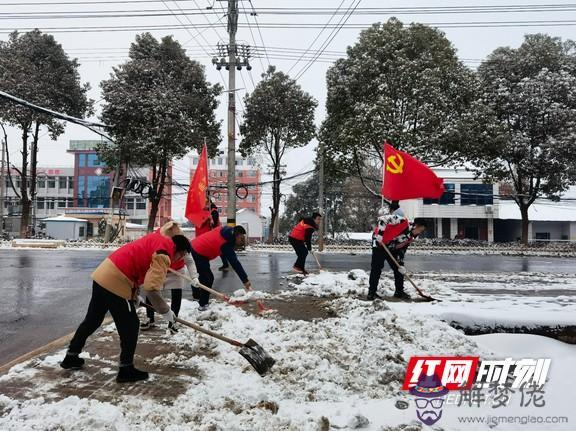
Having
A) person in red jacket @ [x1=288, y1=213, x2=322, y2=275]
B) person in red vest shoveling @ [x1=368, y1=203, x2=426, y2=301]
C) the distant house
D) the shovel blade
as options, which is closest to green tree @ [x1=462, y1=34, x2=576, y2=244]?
person in red jacket @ [x1=288, y1=213, x2=322, y2=275]

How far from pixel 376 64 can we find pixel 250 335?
→ 1878 cm

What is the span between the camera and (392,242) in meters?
7.67

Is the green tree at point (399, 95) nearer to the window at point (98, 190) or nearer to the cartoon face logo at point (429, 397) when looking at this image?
the cartoon face logo at point (429, 397)

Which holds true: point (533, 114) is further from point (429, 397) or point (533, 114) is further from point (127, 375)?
point (127, 375)

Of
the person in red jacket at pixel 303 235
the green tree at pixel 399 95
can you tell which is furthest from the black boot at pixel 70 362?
the green tree at pixel 399 95

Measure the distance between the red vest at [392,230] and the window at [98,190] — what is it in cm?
4863

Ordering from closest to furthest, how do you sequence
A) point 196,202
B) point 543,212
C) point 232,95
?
1. point 196,202
2. point 232,95
3. point 543,212

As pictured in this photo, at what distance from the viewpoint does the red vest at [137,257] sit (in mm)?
3775

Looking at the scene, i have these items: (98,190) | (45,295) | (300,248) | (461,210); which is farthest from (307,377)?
(98,190)

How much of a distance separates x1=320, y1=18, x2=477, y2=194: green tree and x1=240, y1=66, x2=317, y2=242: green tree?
4.10 metres

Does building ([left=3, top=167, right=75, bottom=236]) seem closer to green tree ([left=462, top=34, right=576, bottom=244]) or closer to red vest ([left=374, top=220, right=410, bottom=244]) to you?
green tree ([left=462, top=34, right=576, bottom=244])

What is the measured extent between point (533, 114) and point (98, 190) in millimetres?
45110

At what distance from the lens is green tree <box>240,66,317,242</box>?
87.3 ft

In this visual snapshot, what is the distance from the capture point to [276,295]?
308 inches
